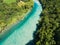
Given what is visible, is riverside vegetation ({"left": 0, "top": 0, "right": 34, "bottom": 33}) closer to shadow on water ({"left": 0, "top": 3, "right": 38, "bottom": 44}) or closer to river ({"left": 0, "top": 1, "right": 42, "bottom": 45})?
shadow on water ({"left": 0, "top": 3, "right": 38, "bottom": 44})

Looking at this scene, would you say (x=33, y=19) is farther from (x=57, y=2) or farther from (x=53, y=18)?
(x=53, y=18)

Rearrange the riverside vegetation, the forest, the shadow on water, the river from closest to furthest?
the forest, the river, the shadow on water, the riverside vegetation

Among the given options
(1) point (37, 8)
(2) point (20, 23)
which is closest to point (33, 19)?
(2) point (20, 23)

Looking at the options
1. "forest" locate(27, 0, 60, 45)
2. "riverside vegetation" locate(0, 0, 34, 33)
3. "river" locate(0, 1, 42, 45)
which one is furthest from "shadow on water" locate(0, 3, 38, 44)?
"forest" locate(27, 0, 60, 45)

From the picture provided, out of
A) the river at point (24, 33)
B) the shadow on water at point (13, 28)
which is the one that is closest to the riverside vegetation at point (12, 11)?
the shadow on water at point (13, 28)

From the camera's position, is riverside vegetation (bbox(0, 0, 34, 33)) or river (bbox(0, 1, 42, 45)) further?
riverside vegetation (bbox(0, 0, 34, 33))

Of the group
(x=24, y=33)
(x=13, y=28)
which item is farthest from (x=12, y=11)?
(x=24, y=33)

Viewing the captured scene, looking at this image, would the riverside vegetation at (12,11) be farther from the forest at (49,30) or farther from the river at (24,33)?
the forest at (49,30)

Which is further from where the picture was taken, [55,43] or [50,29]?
[50,29]

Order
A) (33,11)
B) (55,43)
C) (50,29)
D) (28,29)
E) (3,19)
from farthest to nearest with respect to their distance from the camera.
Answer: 1. (33,11)
2. (3,19)
3. (28,29)
4. (50,29)
5. (55,43)

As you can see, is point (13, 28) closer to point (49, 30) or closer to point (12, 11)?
point (12, 11)
